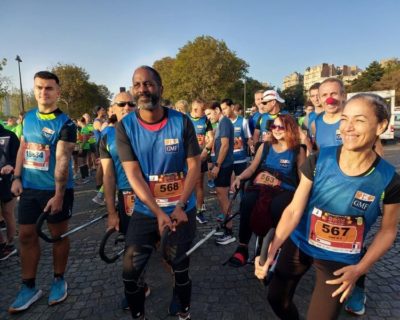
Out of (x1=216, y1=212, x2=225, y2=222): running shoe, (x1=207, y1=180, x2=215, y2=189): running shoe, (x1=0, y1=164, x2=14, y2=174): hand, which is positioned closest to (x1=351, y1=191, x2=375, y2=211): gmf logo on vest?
(x1=216, y1=212, x2=225, y2=222): running shoe

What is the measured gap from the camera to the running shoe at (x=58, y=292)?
3.43 metres

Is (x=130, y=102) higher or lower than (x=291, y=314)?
higher

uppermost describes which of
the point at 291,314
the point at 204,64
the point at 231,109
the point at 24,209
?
the point at 204,64

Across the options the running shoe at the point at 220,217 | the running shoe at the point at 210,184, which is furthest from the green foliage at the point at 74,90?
the running shoe at the point at 220,217

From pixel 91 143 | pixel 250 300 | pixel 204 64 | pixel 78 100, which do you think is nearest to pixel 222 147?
pixel 250 300

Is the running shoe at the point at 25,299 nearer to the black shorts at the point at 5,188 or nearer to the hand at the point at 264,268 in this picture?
the black shorts at the point at 5,188

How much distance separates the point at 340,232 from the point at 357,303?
151 centimetres

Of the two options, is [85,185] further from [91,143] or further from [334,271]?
[334,271]

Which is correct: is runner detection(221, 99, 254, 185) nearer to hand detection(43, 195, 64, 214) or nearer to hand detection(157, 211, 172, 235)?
hand detection(43, 195, 64, 214)

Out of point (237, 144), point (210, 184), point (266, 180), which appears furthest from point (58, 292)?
point (210, 184)

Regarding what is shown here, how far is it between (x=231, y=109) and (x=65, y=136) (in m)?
4.02

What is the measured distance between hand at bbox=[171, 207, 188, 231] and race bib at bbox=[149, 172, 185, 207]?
153 mm

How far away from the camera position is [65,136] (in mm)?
3383

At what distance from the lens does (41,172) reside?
3.40 m
